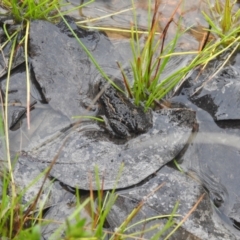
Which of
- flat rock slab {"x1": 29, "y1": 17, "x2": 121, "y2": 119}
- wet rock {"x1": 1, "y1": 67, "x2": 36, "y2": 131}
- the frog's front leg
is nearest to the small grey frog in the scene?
the frog's front leg

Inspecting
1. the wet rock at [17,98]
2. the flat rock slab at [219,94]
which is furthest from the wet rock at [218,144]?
the wet rock at [17,98]

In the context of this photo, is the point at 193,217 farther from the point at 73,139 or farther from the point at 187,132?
the point at 73,139

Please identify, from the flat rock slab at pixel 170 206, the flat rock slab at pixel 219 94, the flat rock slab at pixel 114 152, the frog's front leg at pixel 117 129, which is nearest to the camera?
the flat rock slab at pixel 170 206

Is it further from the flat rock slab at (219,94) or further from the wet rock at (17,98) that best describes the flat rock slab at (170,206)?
the wet rock at (17,98)

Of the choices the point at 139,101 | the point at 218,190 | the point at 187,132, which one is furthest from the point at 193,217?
the point at 139,101

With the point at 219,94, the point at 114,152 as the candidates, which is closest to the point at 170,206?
the point at 114,152

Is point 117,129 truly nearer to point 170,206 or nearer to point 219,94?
point 170,206
